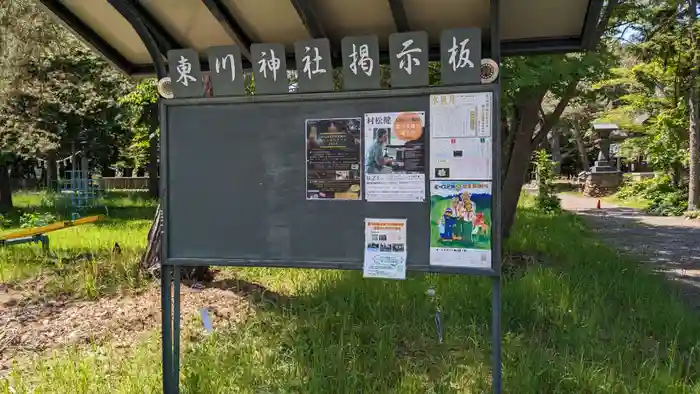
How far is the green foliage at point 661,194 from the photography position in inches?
744

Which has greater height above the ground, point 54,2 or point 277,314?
point 54,2

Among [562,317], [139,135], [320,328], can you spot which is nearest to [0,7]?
[320,328]

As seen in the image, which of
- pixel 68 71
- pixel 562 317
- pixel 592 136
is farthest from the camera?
pixel 592 136

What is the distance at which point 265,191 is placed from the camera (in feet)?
11.4

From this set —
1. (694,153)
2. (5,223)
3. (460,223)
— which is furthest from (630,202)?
(460,223)

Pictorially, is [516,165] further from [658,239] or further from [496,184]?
[496,184]

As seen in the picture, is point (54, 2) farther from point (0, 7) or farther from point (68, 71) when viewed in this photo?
point (68, 71)

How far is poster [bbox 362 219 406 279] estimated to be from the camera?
3215 millimetres

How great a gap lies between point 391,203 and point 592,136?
121 ft

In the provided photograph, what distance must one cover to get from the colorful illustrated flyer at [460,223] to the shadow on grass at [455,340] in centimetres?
105

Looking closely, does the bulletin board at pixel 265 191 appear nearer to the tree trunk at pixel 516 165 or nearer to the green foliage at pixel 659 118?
the tree trunk at pixel 516 165

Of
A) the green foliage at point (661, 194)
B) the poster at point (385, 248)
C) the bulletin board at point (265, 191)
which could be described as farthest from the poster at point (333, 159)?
the green foliage at point (661, 194)

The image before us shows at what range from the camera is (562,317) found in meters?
5.01

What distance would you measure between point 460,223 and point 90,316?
12.8 ft
